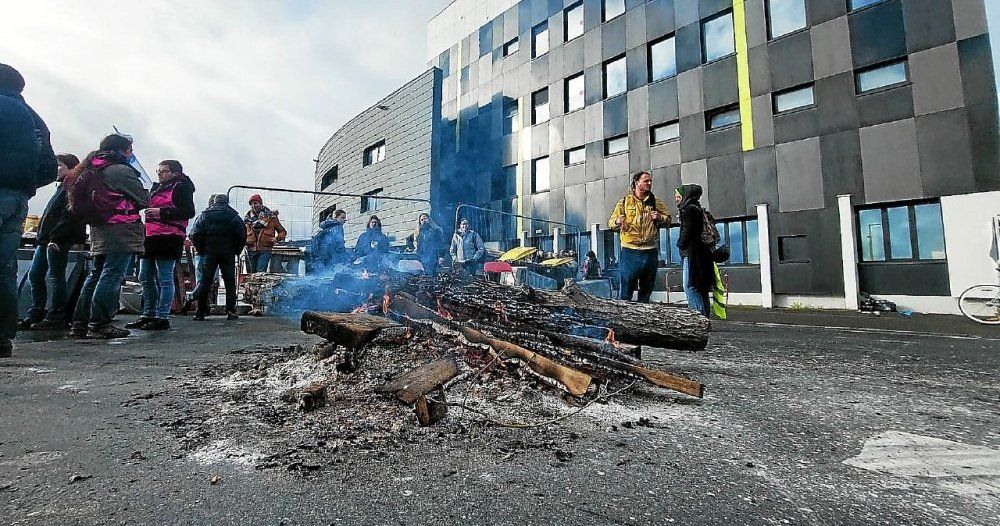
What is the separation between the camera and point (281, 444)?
5.71 ft

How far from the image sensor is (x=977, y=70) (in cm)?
944

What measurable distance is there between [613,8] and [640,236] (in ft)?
48.7

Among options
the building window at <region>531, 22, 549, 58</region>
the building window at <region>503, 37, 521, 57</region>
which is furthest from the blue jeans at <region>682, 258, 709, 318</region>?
the building window at <region>503, 37, 521, 57</region>

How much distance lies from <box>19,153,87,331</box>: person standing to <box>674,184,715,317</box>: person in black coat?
267 inches

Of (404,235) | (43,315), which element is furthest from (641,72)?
(43,315)

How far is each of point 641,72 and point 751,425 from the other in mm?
15853

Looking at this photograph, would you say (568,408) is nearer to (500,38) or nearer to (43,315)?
(43,315)

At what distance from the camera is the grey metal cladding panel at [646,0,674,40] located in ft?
47.9

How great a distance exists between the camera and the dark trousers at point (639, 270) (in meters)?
5.25

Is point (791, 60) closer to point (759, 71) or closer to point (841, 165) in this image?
point (759, 71)

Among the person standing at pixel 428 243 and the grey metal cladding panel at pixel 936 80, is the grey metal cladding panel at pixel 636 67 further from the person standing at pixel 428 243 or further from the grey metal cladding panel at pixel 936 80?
the person standing at pixel 428 243

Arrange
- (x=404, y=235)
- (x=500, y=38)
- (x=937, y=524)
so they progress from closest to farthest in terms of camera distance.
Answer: (x=937, y=524)
(x=404, y=235)
(x=500, y=38)

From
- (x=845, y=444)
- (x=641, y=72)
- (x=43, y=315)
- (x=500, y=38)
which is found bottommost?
(x=845, y=444)

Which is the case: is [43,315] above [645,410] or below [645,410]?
above
